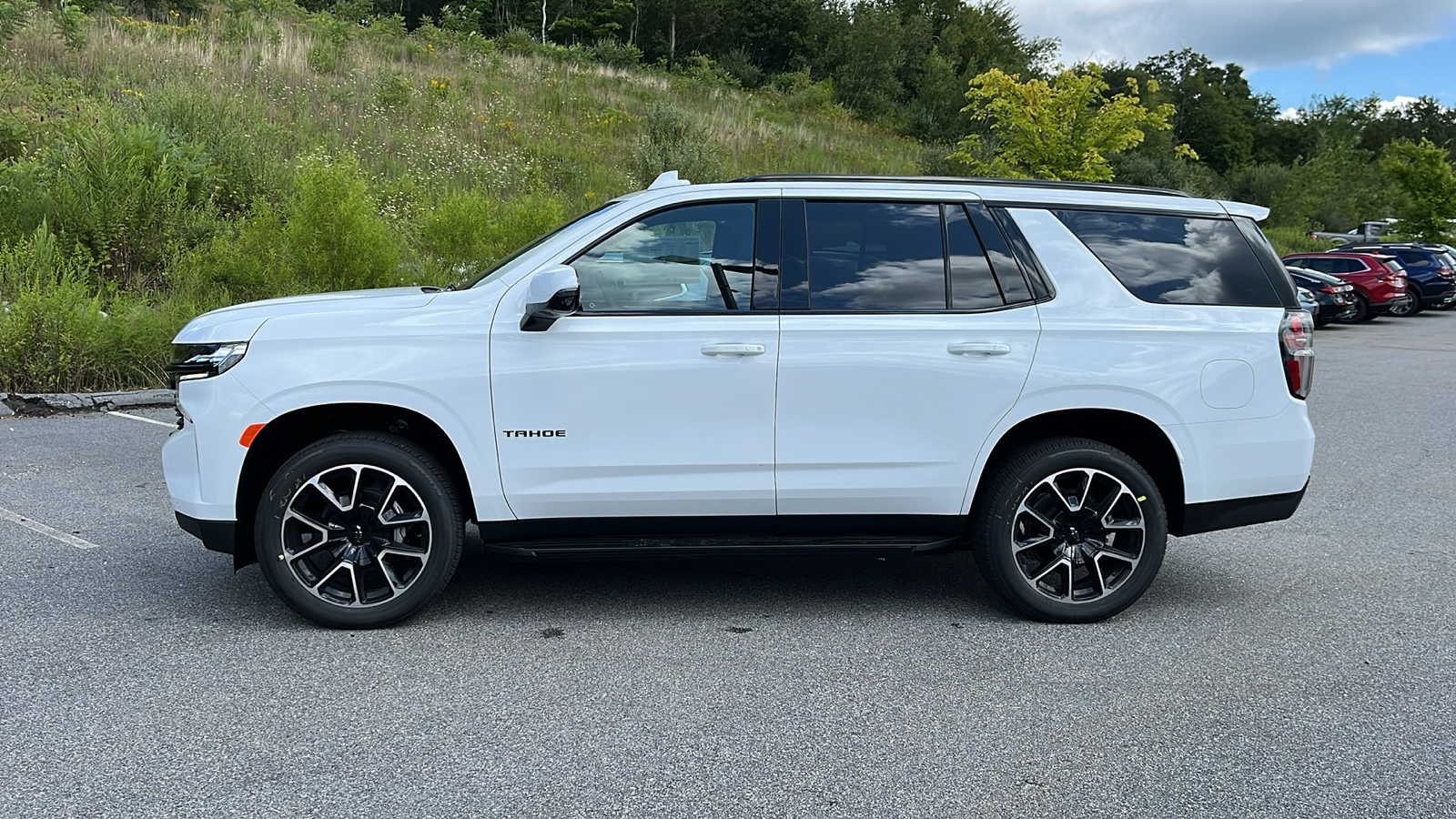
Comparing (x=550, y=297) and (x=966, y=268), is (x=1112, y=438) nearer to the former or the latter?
(x=966, y=268)

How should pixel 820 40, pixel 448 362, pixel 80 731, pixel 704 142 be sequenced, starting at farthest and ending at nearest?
pixel 820 40
pixel 704 142
pixel 448 362
pixel 80 731

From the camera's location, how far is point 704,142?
77.4 ft

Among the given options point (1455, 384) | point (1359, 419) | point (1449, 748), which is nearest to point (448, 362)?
point (1449, 748)

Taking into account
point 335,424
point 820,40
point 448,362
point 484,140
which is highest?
point 820,40

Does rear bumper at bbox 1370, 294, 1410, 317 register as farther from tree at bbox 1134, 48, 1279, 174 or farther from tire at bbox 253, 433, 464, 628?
tree at bbox 1134, 48, 1279, 174

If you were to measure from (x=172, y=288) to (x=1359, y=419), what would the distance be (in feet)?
40.5

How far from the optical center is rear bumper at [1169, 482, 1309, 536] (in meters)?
4.99

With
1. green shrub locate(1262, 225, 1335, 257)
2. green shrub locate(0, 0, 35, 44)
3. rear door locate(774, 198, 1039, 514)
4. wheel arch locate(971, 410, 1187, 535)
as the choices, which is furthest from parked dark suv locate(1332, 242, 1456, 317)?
green shrub locate(0, 0, 35, 44)

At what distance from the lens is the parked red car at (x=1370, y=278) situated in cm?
2659

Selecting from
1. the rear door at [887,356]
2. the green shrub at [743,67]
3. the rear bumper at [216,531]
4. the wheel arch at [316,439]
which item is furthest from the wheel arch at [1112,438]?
the green shrub at [743,67]

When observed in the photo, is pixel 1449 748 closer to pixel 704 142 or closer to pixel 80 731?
pixel 80 731

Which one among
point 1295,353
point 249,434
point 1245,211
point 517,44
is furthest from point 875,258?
point 517,44

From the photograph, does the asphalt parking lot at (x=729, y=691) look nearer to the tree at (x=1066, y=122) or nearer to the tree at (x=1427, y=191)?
the tree at (x=1066, y=122)

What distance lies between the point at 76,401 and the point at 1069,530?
29.4 feet
